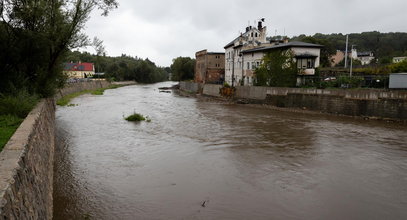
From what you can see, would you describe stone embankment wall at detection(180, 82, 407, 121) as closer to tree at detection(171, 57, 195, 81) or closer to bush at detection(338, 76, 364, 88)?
bush at detection(338, 76, 364, 88)

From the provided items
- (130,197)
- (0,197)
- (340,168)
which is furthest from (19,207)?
(340,168)

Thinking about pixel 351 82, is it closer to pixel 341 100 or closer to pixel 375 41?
pixel 341 100

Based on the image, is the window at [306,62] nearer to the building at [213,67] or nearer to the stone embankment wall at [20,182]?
the building at [213,67]

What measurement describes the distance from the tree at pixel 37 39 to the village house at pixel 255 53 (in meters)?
26.3

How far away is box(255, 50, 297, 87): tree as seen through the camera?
39.4 metres

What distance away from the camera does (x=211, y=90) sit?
55.1m

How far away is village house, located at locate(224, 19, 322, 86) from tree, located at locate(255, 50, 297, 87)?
1314 mm

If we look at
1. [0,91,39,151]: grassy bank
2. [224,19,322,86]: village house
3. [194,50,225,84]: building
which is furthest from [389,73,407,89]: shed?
[194,50,225,84]: building

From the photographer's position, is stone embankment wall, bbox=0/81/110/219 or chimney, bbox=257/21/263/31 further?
chimney, bbox=257/21/263/31

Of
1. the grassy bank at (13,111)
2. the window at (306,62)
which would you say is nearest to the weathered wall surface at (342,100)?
the window at (306,62)

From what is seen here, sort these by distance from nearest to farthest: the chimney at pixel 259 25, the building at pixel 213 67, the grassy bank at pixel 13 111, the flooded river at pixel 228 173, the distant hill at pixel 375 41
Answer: the flooded river at pixel 228 173 → the grassy bank at pixel 13 111 → the chimney at pixel 259 25 → the building at pixel 213 67 → the distant hill at pixel 375 41

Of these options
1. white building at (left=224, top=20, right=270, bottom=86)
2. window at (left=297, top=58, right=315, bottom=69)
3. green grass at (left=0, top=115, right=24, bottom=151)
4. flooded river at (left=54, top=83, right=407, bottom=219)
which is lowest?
flooded river at (left=54, top=83, right=407, bottom=219)

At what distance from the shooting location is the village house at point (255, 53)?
40750mm

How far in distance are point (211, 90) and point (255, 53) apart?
10.4 meters
